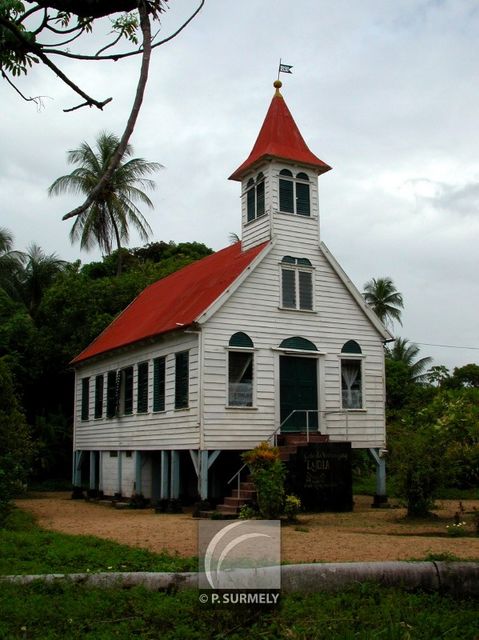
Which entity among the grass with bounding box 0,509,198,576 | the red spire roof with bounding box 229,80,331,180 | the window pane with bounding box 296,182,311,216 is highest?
the red spire roof with bounding box 229,80,331,180

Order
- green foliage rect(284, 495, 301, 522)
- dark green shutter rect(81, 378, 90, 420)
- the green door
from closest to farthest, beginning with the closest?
green foliage rect(284, 495, 301, 522), the green door, dark green shutter rect(81, 378, 90, 420)

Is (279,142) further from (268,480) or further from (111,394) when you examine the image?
(268,480)

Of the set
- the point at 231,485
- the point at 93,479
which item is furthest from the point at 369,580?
the point at 93,479

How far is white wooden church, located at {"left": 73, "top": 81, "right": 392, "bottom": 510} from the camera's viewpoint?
20219 mm

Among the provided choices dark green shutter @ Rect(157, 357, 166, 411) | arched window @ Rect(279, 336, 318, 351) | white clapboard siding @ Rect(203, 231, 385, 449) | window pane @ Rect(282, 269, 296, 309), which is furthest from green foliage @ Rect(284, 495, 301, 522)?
window pane @ Rect(282, 269, 296, 309)

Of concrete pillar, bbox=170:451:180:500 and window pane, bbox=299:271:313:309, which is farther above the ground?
window pane, bbox=299:271:313:309

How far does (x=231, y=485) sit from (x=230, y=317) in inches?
205

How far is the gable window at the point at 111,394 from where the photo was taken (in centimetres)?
2577

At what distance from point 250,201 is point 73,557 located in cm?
1491

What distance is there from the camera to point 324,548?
463 inches

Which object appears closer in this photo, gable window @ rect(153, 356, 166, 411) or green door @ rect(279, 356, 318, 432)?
green door @ rect(279, 356, 318, 432)

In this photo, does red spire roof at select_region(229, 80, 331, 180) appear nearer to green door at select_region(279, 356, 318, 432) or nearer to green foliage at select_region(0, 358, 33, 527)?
green door at select_region(279, 356, 318, 432)

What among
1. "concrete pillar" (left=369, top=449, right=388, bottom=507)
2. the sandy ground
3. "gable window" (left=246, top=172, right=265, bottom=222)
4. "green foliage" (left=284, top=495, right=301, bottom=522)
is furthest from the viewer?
"gable window" (left=246, top=172, right=265, bottom=222)

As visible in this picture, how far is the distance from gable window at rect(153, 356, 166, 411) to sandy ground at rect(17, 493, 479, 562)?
291cm
